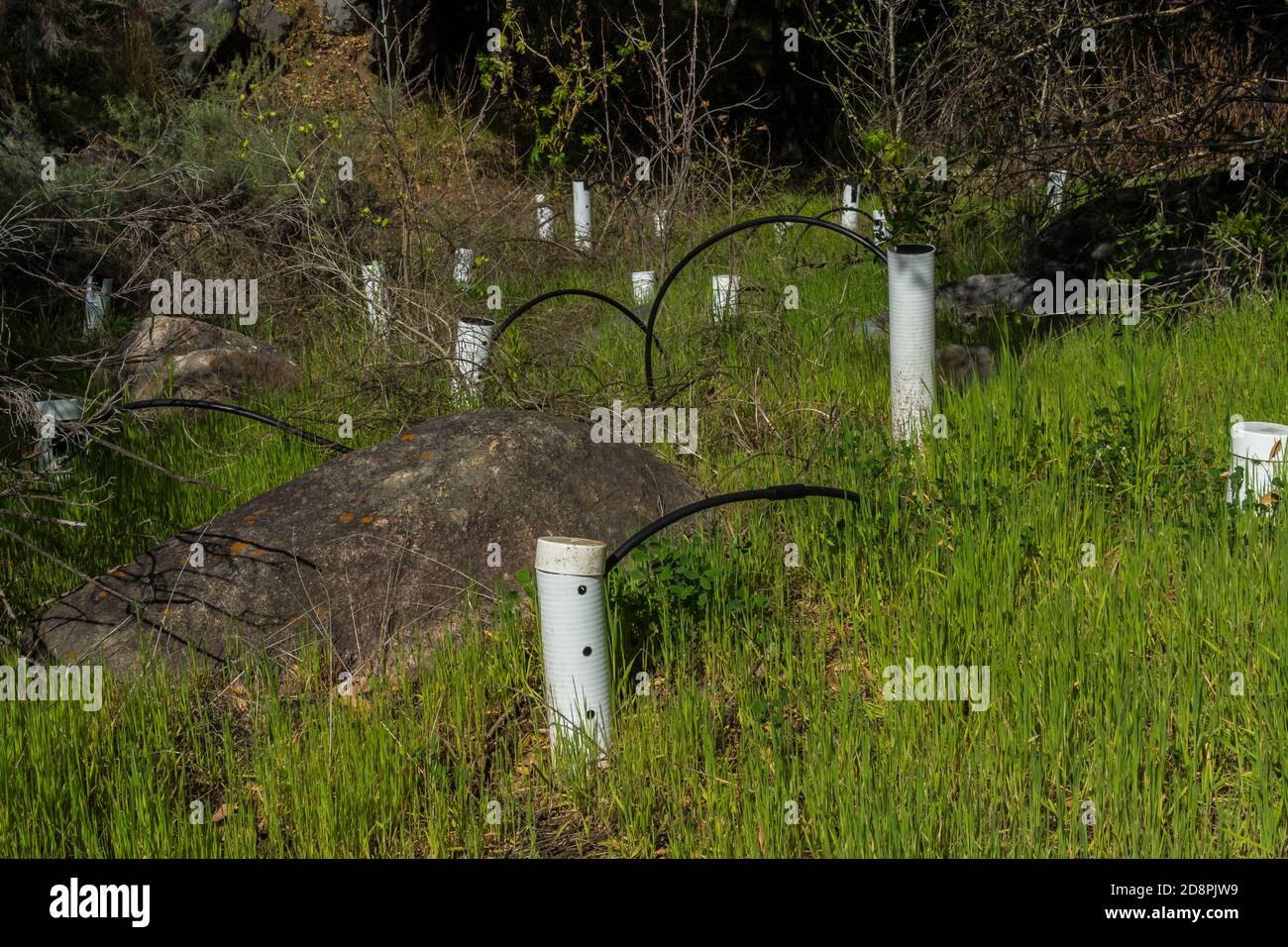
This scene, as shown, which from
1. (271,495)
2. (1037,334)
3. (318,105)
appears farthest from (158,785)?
(318,105)

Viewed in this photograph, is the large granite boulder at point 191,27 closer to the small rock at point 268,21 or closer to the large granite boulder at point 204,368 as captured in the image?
the small rock at point 268,21

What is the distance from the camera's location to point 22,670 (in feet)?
12.9

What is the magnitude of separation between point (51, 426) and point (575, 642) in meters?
1.99

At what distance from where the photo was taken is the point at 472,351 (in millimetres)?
6324

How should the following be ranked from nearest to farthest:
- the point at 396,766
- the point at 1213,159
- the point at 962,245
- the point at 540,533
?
the point at 396,766 < the point at 540,533 < the point at 1213,159 < the point at 962,245

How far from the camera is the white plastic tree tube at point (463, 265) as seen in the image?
28.8 feet

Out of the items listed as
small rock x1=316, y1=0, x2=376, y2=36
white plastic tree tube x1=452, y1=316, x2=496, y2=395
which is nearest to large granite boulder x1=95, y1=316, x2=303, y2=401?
white plastic tree tube x1=452, y1=316, x2=496, y2=395

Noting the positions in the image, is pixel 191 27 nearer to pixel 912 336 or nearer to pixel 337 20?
pixel 337 20

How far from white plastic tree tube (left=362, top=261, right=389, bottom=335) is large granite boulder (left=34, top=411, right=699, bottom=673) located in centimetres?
193

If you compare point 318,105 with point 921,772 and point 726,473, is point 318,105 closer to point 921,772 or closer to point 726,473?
point 726,473

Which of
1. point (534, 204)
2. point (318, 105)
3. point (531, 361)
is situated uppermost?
point (318, 105)

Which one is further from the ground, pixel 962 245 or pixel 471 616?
pixel 962 245

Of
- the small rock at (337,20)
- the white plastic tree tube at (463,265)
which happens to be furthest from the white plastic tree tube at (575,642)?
the small rock at (337,20)

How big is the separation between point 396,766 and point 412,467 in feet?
5.16
